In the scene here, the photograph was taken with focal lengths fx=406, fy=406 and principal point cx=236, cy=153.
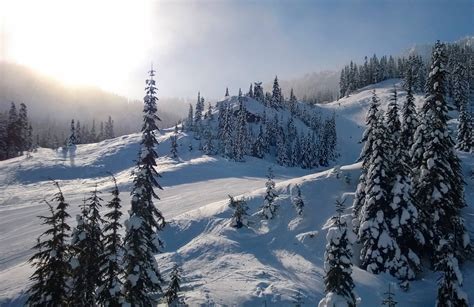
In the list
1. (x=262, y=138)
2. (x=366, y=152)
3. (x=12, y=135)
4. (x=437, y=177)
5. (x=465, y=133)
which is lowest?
(x=437, y=177)

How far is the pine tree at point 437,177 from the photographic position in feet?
97.0

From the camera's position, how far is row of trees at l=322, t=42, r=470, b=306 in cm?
2803

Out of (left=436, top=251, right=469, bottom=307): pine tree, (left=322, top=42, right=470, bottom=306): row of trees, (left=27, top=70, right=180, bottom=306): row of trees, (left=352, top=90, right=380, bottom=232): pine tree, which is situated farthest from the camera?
(left=352, top=90, right=380, bottom=232): pine tree

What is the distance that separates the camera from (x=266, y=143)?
Result: 120625 millimetres

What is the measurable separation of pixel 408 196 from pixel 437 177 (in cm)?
355

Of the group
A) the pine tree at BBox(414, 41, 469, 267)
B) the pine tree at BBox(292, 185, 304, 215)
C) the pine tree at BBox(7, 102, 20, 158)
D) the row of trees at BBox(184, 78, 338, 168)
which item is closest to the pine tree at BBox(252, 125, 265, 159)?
the row of trees at BBox(184, 78, 338, 168)

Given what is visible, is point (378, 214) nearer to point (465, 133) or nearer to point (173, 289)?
point (173, 289)

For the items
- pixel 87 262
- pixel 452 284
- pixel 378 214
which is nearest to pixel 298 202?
pixel 378 214

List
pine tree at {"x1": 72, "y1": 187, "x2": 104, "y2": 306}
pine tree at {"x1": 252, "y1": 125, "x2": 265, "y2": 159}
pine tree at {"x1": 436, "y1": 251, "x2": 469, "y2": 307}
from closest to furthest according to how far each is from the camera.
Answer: pine tree at {"x1": 72, "y1": 187, "x2": 104, "y2": 306}
pine tree at {"x1": 436, "y1": 251, "x2": 469, "y2": 307}
pine tree at {"x1": 252, "y1": 125, "x2": 265, "y2": 159}

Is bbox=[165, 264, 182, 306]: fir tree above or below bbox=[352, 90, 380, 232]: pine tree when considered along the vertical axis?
below

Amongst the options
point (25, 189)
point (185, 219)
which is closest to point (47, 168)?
point (25, 189)

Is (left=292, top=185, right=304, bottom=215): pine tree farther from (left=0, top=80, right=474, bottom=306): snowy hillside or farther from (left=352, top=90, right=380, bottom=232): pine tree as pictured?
(left=352, top=90, right=380, bottom=232): pine tree

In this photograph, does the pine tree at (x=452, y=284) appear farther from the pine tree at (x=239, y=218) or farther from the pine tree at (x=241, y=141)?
the pine tree at (x=241, y=141)

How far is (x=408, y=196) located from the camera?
2842cm
